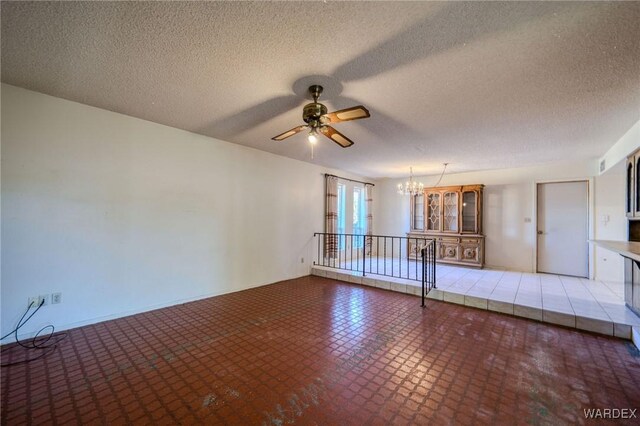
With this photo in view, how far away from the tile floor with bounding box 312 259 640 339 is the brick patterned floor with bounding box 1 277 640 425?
9.3 inches

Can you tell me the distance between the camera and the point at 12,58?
2.17m

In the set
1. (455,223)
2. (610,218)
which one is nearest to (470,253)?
(455,223)

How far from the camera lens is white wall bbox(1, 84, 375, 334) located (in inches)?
107

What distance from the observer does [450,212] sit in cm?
667

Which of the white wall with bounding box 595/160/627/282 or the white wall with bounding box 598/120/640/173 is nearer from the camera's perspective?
the white wall with bounding box 598/120/640/173

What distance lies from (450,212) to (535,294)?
9.58ft

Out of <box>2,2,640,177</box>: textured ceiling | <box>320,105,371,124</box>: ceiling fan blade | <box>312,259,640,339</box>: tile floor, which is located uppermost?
<box>2,2,640,177</box>: textured ceiling

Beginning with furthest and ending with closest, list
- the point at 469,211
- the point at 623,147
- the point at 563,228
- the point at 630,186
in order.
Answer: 1. the point at 469,211
2. the point at 563,228
3. the point at 623,147
4. the point at 630,186

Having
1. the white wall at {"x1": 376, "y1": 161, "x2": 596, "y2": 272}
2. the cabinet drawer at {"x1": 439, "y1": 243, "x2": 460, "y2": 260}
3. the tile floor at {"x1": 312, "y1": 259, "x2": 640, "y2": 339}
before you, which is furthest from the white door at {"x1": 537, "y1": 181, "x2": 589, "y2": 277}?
the cabinet drawer at {"x1": 439, "y1": 243, "x2": 460, "y2": 260}

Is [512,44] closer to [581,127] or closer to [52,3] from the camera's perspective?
[581,127]

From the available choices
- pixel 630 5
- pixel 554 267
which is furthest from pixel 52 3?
pixel 554 267

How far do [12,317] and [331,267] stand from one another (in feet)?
15.5

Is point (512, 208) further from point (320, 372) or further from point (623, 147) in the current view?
point (320, 372)

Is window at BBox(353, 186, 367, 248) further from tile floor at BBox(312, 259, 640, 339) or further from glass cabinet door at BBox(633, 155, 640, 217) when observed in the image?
glass cabinet door at BBox(633, 155, 640, 217)
